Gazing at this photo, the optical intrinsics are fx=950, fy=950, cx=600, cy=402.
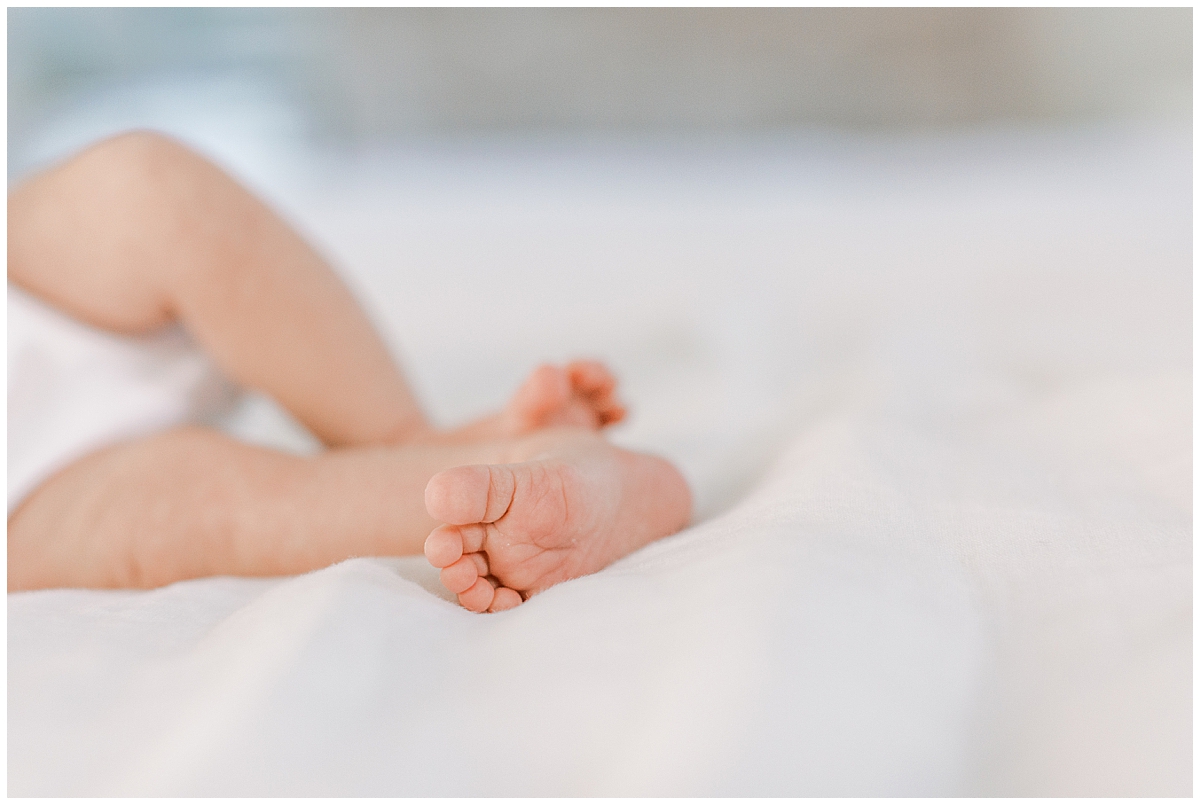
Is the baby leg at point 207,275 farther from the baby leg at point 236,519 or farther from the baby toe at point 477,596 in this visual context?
the baby toe at point 477,596

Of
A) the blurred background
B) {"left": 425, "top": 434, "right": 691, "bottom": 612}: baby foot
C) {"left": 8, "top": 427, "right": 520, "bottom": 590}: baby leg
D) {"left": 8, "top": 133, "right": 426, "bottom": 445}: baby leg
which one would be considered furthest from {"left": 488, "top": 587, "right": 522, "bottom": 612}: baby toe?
the blurred background

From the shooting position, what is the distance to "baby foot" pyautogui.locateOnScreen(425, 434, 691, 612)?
46cm

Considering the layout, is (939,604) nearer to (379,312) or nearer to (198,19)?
(379,312)

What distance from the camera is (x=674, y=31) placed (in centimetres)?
244

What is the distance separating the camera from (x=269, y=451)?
0.64 meters

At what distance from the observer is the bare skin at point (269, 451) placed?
50 centimetres

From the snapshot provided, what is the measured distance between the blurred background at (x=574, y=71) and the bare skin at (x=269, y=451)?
1.81 m

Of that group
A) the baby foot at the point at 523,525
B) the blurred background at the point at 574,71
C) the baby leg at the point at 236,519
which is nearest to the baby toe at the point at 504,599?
the baby foot at the point at 523,525

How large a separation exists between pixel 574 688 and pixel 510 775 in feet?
0.13

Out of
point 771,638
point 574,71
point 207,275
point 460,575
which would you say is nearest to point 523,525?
point 460,575

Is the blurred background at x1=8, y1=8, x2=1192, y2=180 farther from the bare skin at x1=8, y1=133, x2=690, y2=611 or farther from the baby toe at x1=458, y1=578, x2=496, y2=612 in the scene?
the baby toe at x1=458, y1=578, x2=496, y2=612

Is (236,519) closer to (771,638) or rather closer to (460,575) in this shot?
(460,575)

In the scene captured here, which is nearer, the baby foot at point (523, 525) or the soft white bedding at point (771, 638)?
the soft white bedding at point (771, 638)

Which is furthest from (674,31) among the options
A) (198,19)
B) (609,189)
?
(198,19)
